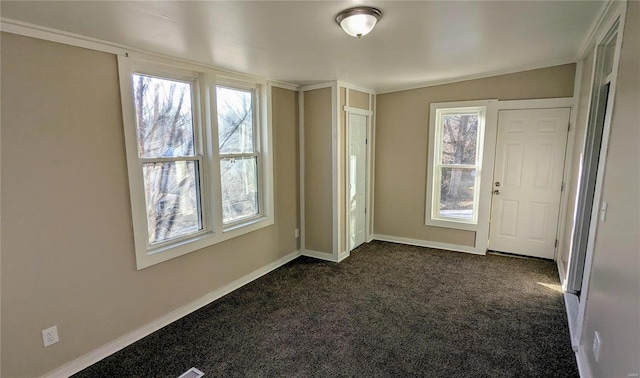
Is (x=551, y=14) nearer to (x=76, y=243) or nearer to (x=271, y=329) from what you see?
(x=271, y=329)

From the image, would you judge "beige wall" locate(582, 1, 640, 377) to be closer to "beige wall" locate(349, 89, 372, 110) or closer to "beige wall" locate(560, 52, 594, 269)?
"beige wall" locate(560, 52, 594, 269)

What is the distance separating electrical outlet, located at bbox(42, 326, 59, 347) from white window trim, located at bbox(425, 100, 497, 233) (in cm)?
417

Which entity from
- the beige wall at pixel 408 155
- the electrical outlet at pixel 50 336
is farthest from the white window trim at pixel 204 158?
the beige wall at pixel 408 155

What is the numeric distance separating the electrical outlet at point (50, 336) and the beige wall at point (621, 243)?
3.11 meters

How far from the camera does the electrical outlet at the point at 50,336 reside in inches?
81.4

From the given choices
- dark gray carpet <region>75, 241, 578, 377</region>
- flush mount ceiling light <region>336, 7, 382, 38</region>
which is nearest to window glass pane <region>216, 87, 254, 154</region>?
dark gray carpet <region>75, 241, 578, 377</region>

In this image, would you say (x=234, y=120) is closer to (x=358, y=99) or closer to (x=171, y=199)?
(x=171, y=199)

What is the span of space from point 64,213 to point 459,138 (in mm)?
4342

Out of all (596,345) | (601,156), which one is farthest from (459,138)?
(596,345)

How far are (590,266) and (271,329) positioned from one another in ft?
7.70

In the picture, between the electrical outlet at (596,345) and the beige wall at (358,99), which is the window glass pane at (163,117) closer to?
the beige wall at (358,99)

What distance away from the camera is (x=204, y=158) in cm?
307

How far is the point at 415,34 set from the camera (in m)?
2.31

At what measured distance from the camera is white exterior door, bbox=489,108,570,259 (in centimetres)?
388
